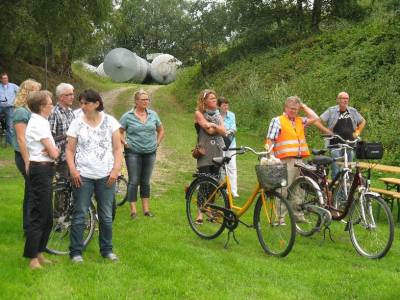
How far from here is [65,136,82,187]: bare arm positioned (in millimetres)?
5789

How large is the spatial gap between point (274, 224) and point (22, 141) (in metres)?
2.82

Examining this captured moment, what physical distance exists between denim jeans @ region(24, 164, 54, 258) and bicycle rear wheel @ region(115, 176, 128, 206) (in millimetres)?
3532

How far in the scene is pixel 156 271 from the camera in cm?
587

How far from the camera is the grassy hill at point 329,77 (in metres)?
16.5

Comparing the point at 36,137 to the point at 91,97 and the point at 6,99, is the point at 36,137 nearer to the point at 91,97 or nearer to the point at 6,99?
the point at 91,97

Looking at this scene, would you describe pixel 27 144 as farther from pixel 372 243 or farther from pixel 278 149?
pixel 372 243

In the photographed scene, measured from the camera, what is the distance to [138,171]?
8398 mm

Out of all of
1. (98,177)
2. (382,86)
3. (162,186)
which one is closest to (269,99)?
(382,86)

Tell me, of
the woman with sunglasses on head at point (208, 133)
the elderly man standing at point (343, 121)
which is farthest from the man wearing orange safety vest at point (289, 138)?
the elderly man standing at point (343, 121)

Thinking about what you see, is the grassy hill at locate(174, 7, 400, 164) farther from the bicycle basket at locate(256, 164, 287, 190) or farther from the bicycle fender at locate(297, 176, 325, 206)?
the bicycle basket at locate(256, 164, 287, 190)

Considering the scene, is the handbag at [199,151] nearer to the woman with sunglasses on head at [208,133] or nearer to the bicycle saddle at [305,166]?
the woman with sunglasses on head at [208,133]

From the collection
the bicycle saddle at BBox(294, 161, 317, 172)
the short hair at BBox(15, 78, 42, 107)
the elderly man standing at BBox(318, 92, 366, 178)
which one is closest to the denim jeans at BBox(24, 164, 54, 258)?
the short hair at BBox(15, 78, 42, 107)

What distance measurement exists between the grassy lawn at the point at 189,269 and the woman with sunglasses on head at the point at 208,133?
36.0 inches

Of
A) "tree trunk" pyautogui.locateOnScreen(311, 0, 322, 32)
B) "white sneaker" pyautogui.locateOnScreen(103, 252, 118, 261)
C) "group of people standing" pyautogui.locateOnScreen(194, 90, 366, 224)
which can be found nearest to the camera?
"white sneaker" pyautogui.locateOnScreen(103, 252, 118, 261)
